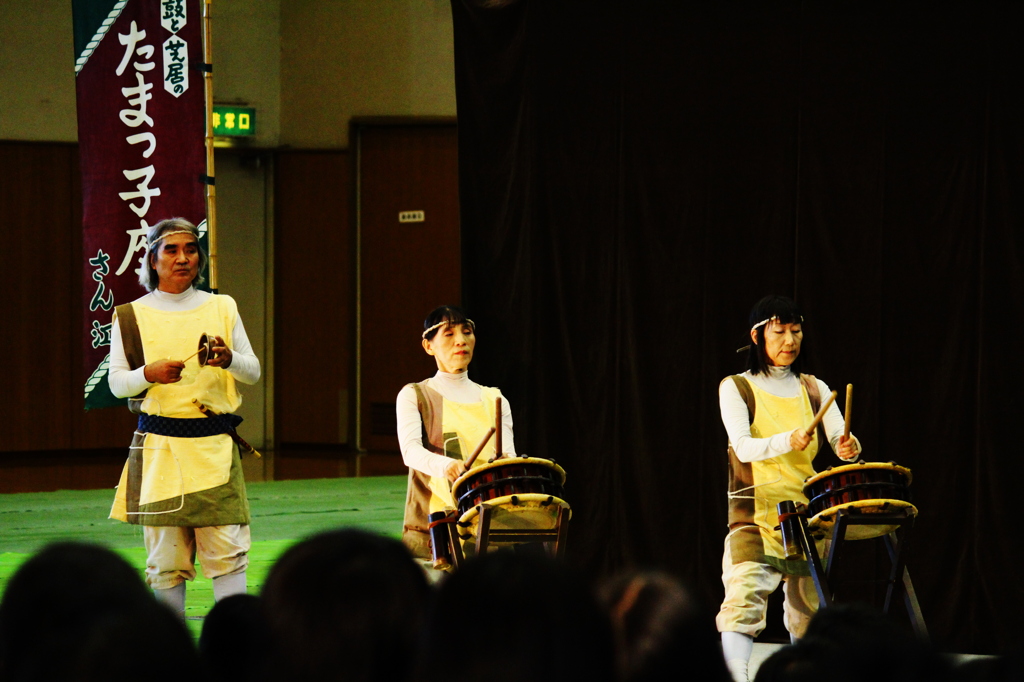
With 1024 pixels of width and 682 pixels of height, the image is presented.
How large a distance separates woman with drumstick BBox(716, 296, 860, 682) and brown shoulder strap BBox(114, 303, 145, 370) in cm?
193

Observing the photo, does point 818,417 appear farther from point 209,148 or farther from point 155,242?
point 209,148

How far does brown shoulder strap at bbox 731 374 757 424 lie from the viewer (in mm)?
3938

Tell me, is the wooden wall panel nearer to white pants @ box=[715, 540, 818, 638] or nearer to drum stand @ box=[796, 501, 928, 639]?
white pants @ box=[715, 540, 818, 638]

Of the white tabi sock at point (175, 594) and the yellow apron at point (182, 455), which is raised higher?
the yellow apron at point (182, 455)

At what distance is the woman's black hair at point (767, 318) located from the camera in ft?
12.9

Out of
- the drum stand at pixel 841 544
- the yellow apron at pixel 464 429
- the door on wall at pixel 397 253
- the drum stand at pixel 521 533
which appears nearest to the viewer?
the drum stand at pixel 521 533

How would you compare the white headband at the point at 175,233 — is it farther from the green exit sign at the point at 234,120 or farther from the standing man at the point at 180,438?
the green exit sign at the point at 234,120

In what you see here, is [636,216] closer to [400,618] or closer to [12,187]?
[400,618]

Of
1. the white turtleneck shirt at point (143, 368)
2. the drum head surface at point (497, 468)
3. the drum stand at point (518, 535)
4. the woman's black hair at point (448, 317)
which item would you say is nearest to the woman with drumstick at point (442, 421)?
the woman's black hair at point (448, 317)

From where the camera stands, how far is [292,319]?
1016 centimetres

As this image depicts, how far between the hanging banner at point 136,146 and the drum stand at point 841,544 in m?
2.66

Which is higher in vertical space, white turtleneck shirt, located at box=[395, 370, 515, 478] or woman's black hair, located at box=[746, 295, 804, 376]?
woman's black hair, located at box=[746, 295, 804, 376]

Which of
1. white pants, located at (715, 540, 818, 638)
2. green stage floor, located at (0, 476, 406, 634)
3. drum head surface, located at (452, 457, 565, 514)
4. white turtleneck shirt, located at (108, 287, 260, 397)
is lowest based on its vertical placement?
green stage floor, located at (0, 476, 406, 634)

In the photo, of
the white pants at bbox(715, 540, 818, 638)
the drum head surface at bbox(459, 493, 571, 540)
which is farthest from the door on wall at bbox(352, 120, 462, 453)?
the drum head surface at bbox(459, 493, 571, 540)
